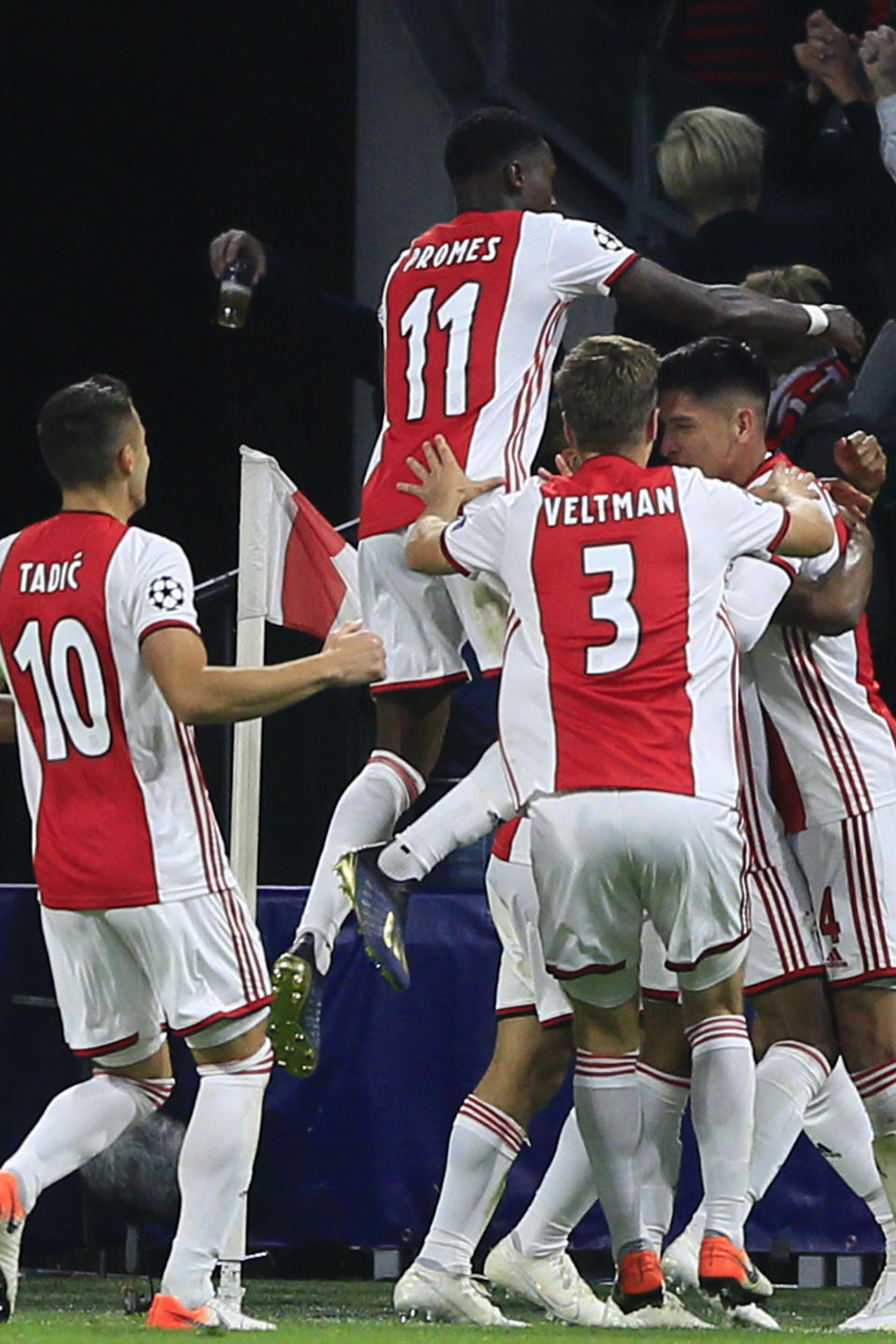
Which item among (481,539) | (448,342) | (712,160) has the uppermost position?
(712,160)

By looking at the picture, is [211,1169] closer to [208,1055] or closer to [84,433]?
[208,1055]

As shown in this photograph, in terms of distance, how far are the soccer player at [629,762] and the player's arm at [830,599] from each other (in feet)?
0.93

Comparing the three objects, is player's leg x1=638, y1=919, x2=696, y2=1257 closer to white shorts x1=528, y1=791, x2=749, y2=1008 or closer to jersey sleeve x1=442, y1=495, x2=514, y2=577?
white shorts x1=528, y1=791, x2=749, y2=1008

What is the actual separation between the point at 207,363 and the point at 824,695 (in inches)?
215

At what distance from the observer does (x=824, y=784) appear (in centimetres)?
564

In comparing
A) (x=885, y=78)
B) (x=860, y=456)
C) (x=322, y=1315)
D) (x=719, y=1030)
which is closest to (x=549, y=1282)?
(x=322, y=1315)

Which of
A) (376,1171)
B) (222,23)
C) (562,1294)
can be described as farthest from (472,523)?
(222,23)

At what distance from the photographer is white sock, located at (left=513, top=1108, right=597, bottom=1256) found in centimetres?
570

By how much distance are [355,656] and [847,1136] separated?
6.01ft

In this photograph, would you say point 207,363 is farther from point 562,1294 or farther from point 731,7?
point 562,1294

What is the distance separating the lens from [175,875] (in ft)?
16.8

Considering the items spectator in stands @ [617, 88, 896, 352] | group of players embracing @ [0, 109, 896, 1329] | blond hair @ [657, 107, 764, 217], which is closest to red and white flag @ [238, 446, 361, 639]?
group of players embracing @ [0, 109, 896, 1329]

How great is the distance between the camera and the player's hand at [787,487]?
5.35 meters

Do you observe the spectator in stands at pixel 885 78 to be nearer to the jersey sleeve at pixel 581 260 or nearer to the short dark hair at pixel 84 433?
the jersey sleeve at pixel 581 260
